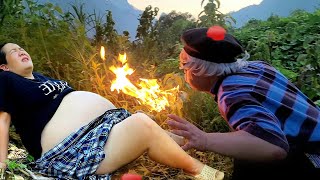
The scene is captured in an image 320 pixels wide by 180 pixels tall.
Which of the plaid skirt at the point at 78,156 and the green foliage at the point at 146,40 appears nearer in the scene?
the plaid skirt at the point at 78,156

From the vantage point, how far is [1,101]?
3.52m

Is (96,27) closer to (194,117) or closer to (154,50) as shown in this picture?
(154,50)

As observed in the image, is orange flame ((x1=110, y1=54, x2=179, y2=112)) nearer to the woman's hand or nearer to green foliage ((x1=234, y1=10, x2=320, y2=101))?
green foliage ((x1=234, y1=10, x2=320, y2=101))

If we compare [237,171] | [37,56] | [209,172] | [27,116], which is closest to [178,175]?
[209,172]

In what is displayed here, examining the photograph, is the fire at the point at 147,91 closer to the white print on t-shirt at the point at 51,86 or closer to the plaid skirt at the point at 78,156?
the white print on t-shirt at the point at 51,86

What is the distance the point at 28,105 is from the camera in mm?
3615

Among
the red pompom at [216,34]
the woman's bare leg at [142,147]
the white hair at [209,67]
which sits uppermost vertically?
the red pompom at [216,34]

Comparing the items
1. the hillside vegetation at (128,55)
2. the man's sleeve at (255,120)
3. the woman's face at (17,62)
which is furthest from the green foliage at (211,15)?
the man's sleeve at (255,120)

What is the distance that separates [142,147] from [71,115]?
0.62m

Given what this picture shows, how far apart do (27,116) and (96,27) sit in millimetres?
2397

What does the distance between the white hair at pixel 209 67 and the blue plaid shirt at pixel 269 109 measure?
4 centimetres

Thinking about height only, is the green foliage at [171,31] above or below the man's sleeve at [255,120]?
below

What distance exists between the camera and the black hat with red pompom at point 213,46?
2846 mm

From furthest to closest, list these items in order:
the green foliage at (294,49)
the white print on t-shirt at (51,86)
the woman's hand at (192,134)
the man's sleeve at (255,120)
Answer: the green foliage at (294,49) → the white print on t-shirt at (51,86) → the woman's hand at (192,134) → the man's sleeve at (255,120)
